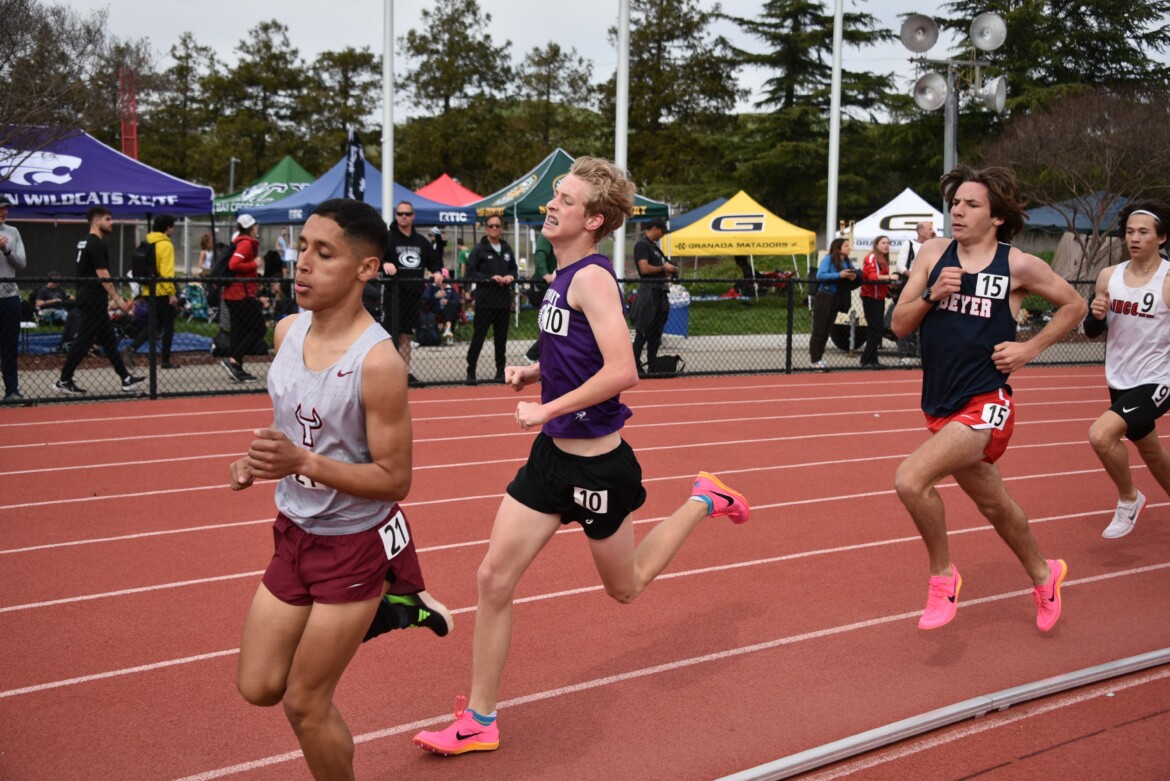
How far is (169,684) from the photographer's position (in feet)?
13.8

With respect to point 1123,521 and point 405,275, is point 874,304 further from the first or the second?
point 1123,521

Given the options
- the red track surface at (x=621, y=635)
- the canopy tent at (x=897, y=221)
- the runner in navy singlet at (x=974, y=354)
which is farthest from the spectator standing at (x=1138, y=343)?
the canopy tent at (x=897, y=221)

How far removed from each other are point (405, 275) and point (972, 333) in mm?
8966

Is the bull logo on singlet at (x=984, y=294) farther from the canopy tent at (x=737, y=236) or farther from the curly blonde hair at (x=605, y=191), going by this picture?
the canopy tent at (x=737, y=236)

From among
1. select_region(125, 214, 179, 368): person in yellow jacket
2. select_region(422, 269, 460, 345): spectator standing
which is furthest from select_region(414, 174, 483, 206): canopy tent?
select_region(125, 214, 179, 368): person in yellow jacket

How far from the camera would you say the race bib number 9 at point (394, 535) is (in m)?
2.95

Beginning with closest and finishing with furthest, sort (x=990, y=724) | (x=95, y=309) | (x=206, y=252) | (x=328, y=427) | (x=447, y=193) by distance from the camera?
(x=328, y=427)
(x=990, y=724)
(x=95, y=309)
(x=206, y=252)
(x=447, y=193)

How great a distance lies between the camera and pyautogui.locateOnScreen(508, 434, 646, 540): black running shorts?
3607 mm

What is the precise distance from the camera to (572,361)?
12.0 ft

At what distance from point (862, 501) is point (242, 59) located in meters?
40.4

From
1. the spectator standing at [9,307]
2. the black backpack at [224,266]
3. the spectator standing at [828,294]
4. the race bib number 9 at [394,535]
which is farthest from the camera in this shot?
the spectator standing at [828,294]

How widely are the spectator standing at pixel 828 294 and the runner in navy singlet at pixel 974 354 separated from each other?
1013 cm

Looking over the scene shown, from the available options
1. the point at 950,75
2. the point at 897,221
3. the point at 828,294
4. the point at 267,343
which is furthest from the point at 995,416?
the point at 897,221

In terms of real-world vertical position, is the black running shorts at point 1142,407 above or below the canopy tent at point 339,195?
below
